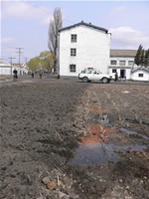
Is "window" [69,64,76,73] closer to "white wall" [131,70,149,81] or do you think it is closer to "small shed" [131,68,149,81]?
"white wall" [131,70,149,81]

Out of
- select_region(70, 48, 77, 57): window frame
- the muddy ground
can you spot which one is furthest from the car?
the muddy ground

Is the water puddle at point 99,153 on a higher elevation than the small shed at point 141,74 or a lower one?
lower

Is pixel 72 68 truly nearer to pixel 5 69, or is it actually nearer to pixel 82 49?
pixel 82 49

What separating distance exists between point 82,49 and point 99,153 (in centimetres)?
3553

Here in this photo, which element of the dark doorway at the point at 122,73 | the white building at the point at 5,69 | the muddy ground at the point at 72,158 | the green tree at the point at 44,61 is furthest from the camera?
the green tree at the point at 44,61

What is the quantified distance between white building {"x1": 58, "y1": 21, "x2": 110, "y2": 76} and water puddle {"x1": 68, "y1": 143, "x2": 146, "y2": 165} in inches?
1326

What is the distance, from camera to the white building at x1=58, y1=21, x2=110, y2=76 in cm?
3728

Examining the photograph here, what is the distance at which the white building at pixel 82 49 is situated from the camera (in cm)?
3728

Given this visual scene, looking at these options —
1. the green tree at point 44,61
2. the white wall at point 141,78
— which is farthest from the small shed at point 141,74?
the green tree at point 44,61

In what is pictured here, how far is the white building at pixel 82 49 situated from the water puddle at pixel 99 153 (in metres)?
33.7

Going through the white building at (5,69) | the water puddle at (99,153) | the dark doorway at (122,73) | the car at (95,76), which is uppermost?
A: the white building at (5,69)

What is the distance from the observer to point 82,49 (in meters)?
37.6

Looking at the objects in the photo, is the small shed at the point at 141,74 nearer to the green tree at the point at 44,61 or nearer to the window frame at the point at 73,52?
the window frame at the point at 73,52

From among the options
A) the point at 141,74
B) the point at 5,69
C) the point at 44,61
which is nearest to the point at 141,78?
the point at 141,74
